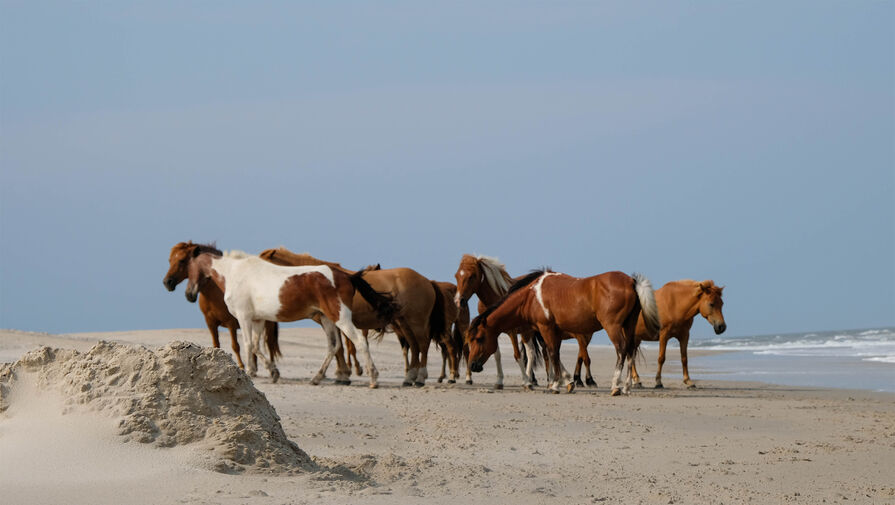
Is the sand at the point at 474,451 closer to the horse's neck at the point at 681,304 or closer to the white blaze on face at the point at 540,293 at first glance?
the white blaze on face at the point at 540,293

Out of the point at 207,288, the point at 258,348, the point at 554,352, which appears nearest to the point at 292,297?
the point at 258,348

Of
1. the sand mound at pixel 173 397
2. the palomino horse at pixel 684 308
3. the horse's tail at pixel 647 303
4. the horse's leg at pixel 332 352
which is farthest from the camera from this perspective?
the palomino horse at pixel 684 308

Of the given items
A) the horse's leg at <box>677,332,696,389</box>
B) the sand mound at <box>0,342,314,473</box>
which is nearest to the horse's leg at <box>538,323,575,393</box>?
the horse's leg at <box>677,332,696,389</box>

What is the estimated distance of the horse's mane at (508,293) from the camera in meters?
15.8

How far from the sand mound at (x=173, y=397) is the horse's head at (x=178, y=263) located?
9.77m

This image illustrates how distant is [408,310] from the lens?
16.1m

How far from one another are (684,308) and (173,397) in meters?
12.0

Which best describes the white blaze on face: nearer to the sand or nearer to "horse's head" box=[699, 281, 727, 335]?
the sand

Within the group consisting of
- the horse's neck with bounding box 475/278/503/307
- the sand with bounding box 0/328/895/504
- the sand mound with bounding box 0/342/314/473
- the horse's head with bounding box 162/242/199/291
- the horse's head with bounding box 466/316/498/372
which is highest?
the horse's head with bounding box 162/242/199/291

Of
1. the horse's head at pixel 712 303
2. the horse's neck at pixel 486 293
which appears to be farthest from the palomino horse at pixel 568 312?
the horse's head at pixel 712 303

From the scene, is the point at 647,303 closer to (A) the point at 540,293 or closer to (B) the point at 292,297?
(A) the point at 540,293

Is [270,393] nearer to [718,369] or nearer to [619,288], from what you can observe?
[619,288]

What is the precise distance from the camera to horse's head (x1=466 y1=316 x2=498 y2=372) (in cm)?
1577

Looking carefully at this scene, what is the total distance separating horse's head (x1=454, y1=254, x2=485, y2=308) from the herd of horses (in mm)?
17
